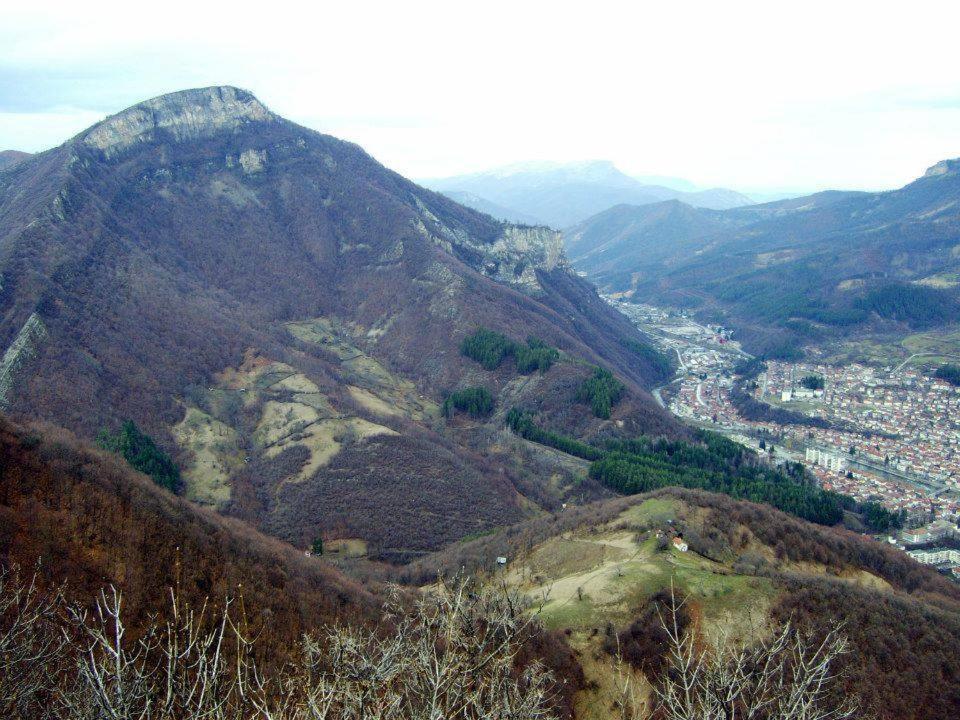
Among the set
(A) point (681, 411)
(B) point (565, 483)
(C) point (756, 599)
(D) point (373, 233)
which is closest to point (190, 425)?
(B) point (565, 483)

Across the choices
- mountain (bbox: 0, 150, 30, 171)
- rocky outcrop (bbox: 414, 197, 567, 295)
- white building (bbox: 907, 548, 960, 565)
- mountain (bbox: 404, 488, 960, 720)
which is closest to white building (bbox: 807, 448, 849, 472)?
white building (bbox: 907, 548, 960, 565)

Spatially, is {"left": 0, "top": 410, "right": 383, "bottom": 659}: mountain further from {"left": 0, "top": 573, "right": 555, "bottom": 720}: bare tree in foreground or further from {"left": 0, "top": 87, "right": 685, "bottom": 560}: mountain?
{"left": 0, "top": 87, "right": 685, "bottom": 560}: mountain

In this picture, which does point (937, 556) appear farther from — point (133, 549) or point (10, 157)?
point (10, 157)

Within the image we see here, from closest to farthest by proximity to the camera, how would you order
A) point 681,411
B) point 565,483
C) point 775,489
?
point 775,489, point 565,483, point 681,411

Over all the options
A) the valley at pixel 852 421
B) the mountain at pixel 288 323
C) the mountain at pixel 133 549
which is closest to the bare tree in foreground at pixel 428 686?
the mountain at pixel 133 549

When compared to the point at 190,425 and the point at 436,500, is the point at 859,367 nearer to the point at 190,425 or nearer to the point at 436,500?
the point at 436,500

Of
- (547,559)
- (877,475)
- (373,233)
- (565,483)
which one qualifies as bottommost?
(877,475)
